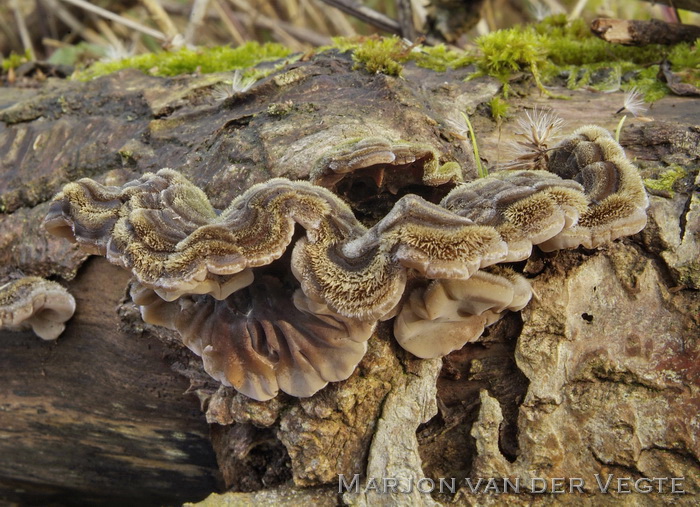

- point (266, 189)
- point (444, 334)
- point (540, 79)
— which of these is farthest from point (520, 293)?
point (540, 79)

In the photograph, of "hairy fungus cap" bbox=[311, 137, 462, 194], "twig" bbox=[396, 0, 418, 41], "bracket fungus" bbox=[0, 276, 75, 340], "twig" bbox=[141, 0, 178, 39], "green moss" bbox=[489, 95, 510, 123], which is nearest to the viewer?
"hairy fungus cap" bbox=[311, 137, 462, 194]

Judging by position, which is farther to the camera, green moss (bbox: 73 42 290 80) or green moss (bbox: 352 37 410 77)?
green moss (bbox: 73 42 290 80)

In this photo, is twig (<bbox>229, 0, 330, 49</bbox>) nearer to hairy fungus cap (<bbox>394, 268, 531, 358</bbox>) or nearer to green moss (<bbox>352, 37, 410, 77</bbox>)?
green moss (<bbox>352, 37, 410, 77</bbox>)

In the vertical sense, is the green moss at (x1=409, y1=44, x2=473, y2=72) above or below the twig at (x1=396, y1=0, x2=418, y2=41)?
above

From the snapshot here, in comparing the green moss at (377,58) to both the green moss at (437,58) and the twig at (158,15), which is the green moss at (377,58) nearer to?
the green moss at (437,58)

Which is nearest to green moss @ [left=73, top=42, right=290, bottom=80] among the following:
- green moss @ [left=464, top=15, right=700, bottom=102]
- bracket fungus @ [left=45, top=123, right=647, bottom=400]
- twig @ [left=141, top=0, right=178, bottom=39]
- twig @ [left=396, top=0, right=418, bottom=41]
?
green moss @ [left=464, top=15, right=700, bottom=102]
